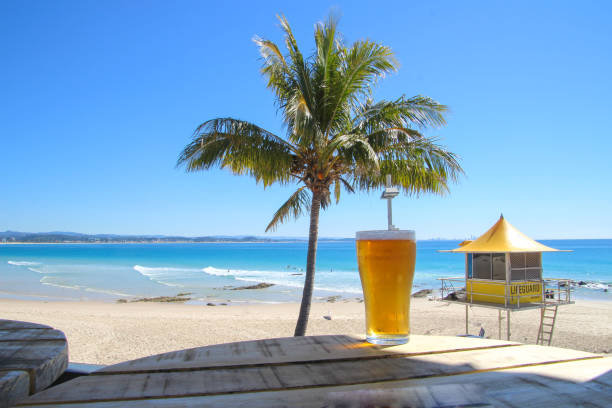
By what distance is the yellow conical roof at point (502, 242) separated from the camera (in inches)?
380

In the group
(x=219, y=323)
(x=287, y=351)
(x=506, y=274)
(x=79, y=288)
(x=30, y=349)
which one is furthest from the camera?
(x=79, y=288)

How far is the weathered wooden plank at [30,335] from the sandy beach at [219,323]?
8634mm

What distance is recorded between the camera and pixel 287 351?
116cm

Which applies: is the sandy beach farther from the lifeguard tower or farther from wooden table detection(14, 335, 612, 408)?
wooden table detection(14, 335, 612, 408)

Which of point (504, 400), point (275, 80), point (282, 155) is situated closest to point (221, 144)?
point (282, 155)

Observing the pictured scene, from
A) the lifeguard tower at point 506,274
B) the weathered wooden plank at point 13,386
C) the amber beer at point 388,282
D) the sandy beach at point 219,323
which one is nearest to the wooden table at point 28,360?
the weathered wooden plank at point 13,386

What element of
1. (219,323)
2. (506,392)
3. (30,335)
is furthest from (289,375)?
(219,323)

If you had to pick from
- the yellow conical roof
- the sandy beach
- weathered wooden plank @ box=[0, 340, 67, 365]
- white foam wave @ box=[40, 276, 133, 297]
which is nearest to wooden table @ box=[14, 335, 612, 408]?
weathered wooden plank @ box=[0, 340, 67, 365]

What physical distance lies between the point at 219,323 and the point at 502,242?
368 inches

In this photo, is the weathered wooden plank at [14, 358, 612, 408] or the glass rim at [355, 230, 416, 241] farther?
the glass rim at [355, 230, 416, 241]

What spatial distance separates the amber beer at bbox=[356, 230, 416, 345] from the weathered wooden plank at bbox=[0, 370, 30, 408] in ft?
2.93

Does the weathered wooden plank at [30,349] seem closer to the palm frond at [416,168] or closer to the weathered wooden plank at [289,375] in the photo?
the weathered wooden plank at [289,375]

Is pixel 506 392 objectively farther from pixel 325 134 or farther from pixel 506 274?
pixel 506 274

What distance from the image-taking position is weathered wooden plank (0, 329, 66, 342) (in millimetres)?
1152
